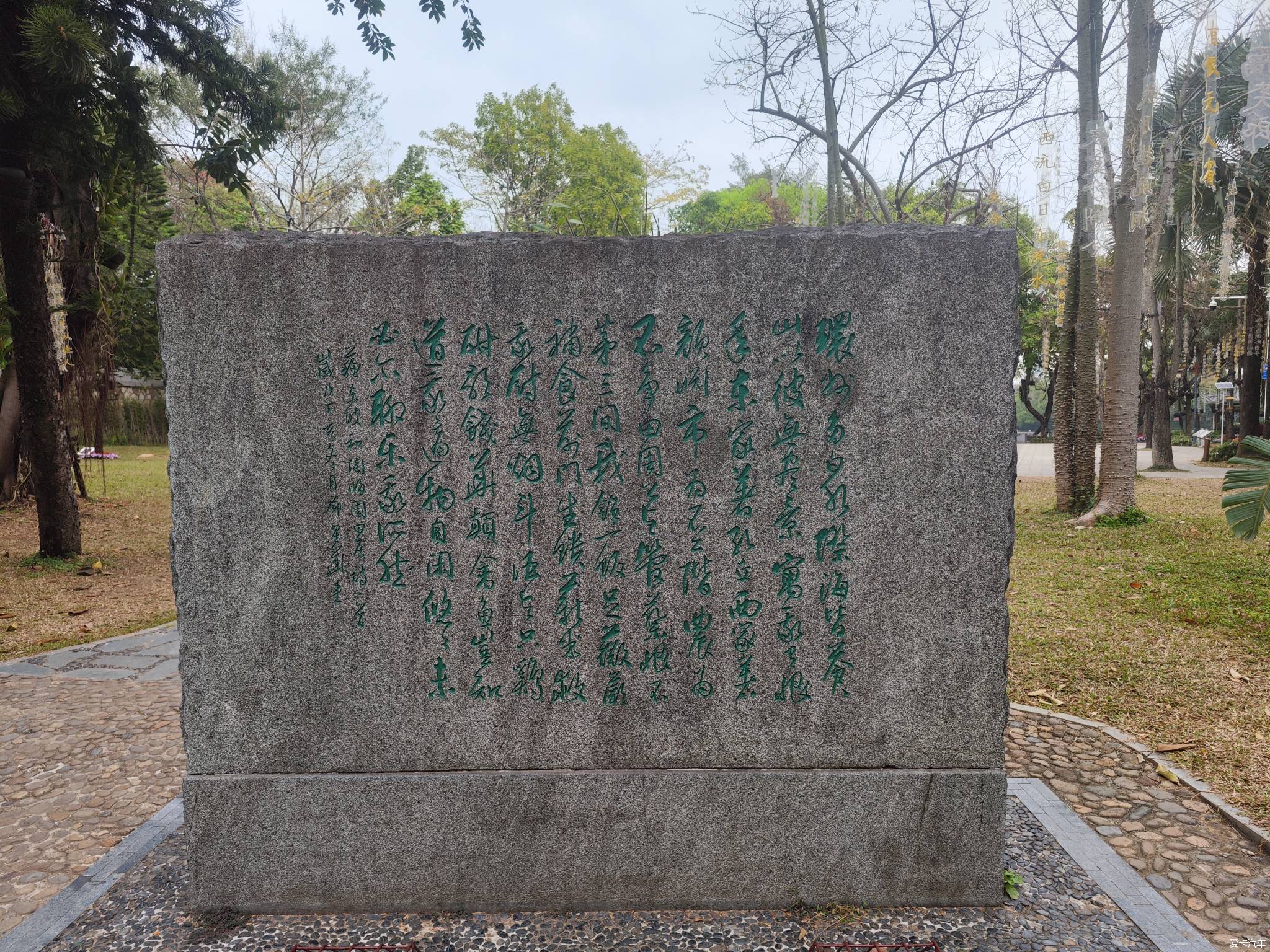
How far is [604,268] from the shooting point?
2.61m

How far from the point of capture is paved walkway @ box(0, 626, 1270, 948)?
285 cm

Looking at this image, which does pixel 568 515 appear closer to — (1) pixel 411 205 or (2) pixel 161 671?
(2) pixel 161 671

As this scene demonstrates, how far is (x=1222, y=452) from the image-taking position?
20.5 m

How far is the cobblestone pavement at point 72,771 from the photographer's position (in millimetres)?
3076

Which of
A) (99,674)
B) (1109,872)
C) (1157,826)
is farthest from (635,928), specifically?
(99,674)

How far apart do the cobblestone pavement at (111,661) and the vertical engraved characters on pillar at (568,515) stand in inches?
160


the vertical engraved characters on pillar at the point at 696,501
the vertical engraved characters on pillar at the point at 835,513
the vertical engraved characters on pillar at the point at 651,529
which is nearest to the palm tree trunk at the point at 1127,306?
the vertical engraved characters on pillar at the point at 835,513

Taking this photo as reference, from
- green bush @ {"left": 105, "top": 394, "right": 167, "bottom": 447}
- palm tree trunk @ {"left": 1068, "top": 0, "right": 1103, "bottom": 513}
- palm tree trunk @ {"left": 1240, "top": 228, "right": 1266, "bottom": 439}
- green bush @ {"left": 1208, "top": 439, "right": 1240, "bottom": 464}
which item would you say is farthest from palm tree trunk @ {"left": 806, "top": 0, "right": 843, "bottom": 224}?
green bush @ {"left": 105, "top": 394, "right": 167, "bottom": 447}

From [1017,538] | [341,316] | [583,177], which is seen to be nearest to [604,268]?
[341,316]

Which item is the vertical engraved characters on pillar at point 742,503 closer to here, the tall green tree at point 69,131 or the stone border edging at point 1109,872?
the stone border edging at point 1109,872

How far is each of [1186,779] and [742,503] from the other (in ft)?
9.25

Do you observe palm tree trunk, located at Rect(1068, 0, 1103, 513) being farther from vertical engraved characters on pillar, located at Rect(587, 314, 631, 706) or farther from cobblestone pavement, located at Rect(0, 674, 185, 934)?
cobblestone pavement, located at Rect(0, 674, 185, 934)

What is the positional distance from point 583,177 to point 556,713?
90.2ft

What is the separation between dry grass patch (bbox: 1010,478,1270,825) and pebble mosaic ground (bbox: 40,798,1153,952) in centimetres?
128
